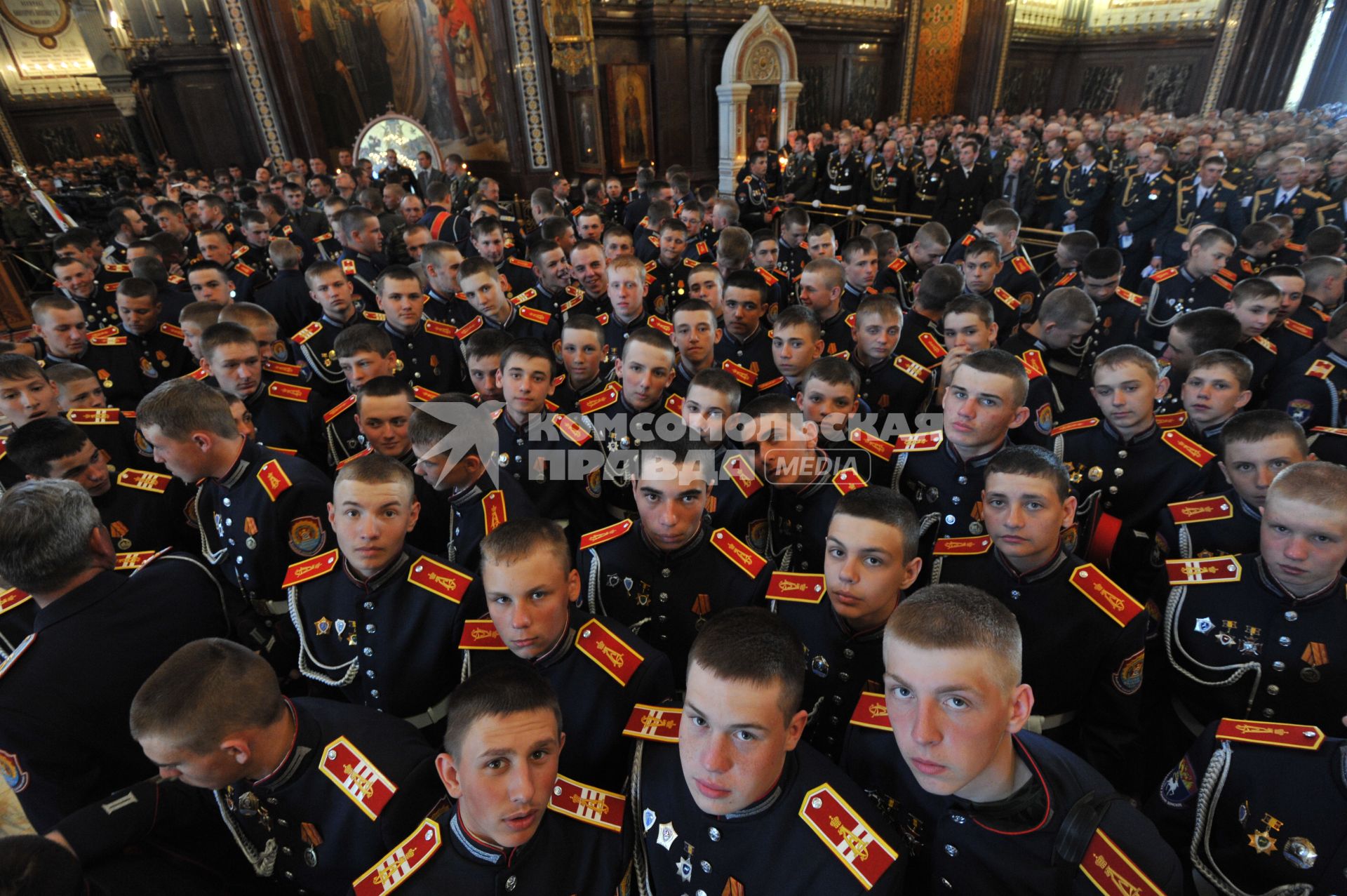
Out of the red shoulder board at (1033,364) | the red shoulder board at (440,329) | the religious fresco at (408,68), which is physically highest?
the religious fresco at (408,68)

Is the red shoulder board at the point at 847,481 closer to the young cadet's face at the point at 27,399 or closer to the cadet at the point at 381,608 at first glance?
the cadet at the point at 381,608

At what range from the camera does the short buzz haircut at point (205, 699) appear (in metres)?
1.76

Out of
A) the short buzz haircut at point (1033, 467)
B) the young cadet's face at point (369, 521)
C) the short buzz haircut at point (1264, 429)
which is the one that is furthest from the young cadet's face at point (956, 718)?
the short buzz haircut at point (1264, 429)

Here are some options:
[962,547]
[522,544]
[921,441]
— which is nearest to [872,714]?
[962,547]

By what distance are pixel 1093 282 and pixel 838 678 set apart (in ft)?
16.3

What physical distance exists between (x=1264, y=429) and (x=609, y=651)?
124 inches

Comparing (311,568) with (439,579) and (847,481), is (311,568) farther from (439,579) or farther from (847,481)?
(847,481)

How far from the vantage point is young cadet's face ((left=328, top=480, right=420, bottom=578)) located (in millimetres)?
2549

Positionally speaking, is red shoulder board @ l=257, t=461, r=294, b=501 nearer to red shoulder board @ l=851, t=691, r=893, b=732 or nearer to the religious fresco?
red shoulder board @ l=851, t=691, r=893, b=732

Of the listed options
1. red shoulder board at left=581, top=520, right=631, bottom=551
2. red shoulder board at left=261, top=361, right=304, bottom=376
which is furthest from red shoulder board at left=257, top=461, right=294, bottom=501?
red shoulder board at left=261, top=361, right=304, bottom=376

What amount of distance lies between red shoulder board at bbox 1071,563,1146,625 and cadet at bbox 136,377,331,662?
11.7 ft

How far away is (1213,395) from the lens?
11.5ft

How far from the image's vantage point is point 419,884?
1699mm

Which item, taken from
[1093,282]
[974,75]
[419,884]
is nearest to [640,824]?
[419,884]
